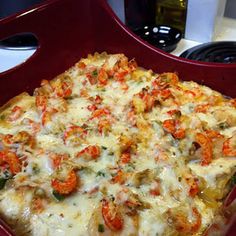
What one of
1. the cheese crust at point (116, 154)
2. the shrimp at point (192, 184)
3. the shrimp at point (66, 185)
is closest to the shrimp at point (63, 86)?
the cheese crust at point (116, 154)

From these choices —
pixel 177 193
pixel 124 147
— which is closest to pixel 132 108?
pixel 124 147

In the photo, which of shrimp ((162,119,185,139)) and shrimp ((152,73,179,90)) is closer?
shrimp ((162,119,185,139))

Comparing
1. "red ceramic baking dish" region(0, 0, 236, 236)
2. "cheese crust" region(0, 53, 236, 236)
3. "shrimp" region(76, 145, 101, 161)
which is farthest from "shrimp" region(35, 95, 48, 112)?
"shrimp" region(76, 145, 101, 161)

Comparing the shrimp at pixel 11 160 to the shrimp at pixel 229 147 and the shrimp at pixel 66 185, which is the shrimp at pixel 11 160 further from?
the shrimp at pixel 229 147

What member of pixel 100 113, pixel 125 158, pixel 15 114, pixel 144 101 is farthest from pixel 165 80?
pixel 15 114

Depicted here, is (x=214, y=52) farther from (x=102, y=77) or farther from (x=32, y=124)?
(x=32, y=124)

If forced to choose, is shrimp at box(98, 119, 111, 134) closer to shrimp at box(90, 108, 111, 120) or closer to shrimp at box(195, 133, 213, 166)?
shrimp at box(90, 108, 111, 120)

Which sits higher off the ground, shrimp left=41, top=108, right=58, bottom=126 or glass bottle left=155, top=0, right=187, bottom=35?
glass bottle left=155, top=0, right=187, bottom=35
